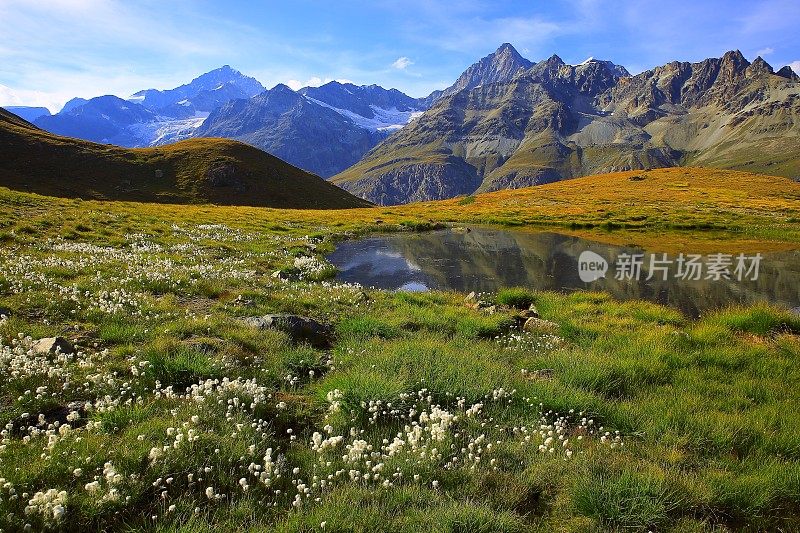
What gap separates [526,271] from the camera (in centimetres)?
3012

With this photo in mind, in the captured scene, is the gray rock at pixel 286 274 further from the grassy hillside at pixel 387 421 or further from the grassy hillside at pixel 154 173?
the grassy hillside at pixel 154 173

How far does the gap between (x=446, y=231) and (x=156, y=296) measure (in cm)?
4629

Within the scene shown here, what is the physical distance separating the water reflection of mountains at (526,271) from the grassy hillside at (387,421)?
10.4 metres

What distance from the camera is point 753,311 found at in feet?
44.9

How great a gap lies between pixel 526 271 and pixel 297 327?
21.8m

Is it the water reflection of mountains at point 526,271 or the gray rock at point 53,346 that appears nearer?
the gray rock at point 53,346

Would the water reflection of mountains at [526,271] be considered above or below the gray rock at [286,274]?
above

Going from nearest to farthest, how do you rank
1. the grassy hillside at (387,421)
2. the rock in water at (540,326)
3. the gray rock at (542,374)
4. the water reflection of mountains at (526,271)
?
the grassy hillside at (387,421) → the gray rock at (542,374) → the rock in water at (540,326) → the water reflection of mountains at (526,271)

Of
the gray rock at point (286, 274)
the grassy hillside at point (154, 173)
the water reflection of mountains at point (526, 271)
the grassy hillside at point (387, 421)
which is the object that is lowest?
the grassy hillside at point (387, 421)

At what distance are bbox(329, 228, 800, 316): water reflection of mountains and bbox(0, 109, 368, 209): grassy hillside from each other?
76238 millimetres

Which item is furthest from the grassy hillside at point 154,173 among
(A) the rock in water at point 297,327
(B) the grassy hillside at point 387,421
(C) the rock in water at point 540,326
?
(C) the rock in water at point 540,326

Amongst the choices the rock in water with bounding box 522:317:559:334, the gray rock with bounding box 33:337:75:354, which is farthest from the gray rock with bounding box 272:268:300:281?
the gray rock with bounding box 33:337:75:354

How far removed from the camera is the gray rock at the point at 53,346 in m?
8.02

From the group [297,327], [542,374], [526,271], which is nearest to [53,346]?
[297,327]
